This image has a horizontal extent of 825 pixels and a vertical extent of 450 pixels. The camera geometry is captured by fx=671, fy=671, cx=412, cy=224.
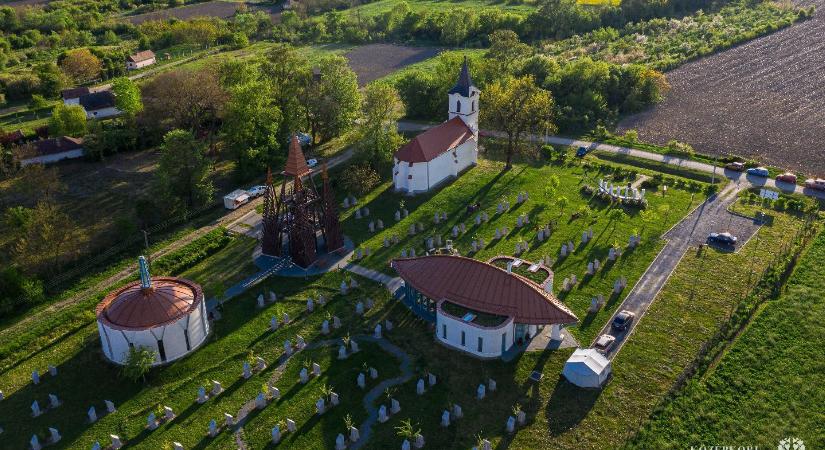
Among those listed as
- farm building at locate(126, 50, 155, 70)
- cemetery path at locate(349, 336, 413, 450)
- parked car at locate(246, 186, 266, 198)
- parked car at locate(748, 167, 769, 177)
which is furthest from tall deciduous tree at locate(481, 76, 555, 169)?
farm building at locate(126, 50, 155, 70)

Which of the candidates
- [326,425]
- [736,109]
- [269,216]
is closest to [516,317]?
[326,425]

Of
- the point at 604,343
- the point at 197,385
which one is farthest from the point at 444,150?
the point at 197,385

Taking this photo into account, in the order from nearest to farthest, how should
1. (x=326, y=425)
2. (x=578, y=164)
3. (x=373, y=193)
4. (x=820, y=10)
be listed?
(x=326, y=425)
(x=373, y=193)
(x=578, y=164)
(x=820, y=10)

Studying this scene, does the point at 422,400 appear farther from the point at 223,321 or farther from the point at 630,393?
the point at 223,321

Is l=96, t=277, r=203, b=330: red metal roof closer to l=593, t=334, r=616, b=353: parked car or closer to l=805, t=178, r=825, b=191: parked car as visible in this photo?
l=593, t=334, r=616, b=353: parked car

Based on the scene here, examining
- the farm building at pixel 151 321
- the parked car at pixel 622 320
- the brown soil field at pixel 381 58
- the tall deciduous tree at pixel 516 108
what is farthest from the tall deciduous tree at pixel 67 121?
the parked car at pixel 622 320

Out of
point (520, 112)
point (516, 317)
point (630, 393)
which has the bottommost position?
point (630, 393)

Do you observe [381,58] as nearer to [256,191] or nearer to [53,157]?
[256,191]
